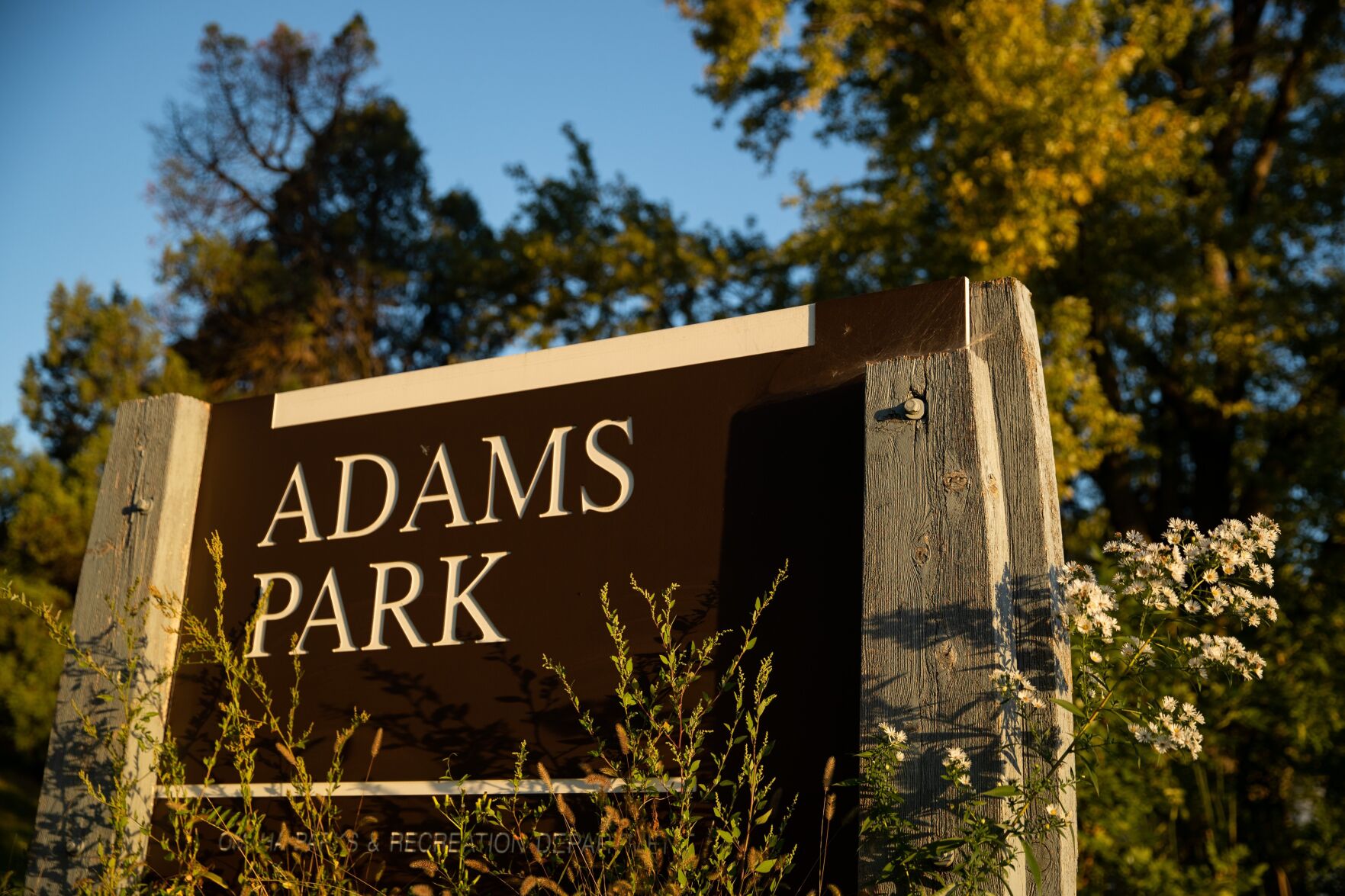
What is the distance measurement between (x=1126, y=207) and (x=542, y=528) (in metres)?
8.55

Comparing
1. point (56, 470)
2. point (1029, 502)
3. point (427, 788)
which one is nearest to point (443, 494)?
point (427, 788)

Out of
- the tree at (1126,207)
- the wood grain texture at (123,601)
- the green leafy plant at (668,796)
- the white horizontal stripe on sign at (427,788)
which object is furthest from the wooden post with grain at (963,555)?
the tree at (1126,207)

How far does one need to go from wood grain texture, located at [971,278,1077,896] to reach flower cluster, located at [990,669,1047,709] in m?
0.11

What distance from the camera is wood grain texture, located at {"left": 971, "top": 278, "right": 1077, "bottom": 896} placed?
251 cm

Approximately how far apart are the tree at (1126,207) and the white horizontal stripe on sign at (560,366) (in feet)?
16.8

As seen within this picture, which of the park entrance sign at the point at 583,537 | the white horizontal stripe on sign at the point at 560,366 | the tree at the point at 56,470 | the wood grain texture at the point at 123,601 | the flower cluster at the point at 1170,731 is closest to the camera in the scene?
the flower cluster at the point at 1170,731

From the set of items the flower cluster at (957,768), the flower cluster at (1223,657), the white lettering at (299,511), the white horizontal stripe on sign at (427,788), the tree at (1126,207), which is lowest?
the white horizontal stripe on sign at (427,788)

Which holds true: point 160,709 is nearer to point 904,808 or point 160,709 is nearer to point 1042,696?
point 904,808

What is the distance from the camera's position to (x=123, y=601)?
4039mm

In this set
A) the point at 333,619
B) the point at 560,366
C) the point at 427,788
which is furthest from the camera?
the point at 333,619

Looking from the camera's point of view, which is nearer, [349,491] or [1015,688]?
[1015,688]

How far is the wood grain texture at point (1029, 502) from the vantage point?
2.51m

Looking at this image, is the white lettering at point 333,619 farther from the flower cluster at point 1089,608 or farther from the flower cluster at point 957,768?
the flower cluster at point 1089,608

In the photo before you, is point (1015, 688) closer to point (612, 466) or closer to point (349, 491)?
point (612, 466)
